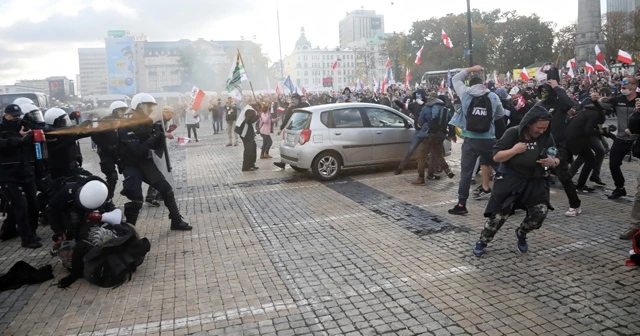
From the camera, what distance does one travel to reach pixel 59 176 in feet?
22.1

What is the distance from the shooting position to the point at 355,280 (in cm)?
500

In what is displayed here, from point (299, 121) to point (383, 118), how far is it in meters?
1.79

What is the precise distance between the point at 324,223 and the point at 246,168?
18.8ft

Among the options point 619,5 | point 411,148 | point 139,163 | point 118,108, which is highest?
point 619,5

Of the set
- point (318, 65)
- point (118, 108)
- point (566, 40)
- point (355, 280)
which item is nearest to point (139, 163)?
point (118, 108)

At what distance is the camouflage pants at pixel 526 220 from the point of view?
5203 mm

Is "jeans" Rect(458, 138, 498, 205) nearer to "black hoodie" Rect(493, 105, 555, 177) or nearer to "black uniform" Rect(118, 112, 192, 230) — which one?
"black hoodie" Rect(493, 105, 555, 177)

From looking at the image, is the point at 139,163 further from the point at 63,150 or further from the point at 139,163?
the point at 63,150

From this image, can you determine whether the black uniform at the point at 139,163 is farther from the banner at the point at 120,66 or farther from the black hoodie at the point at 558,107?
the banner at the point at 120,66

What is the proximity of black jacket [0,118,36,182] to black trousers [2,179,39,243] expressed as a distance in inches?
3.6

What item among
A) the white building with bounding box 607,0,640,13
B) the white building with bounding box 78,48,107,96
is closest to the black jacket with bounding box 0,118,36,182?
the white building with bounding box 607,0,640,13

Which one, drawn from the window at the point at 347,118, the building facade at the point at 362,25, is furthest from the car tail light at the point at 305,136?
the building facade at the point at 362,25

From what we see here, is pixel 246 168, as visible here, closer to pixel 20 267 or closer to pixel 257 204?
pixel 257 204

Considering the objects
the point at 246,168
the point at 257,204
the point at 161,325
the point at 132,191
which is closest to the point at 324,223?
the point at 257,204
